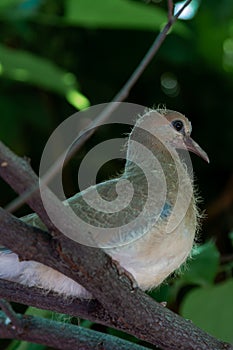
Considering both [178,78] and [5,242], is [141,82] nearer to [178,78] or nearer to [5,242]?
[178,78]

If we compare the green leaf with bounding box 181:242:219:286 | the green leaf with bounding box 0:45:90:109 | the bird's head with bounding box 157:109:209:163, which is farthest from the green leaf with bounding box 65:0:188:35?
the green leaf with bounding box 181:242:219:286

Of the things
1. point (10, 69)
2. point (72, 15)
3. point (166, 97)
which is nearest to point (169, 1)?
point (72, 15)

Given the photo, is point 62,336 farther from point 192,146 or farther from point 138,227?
point 192,146

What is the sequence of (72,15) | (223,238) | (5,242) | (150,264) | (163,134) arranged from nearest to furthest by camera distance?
(5,242), (150,264), (163,134), (72,15), (223,238)

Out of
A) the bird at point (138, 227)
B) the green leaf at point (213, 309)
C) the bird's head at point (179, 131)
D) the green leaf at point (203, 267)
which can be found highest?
the bird's head at point (179, 131)

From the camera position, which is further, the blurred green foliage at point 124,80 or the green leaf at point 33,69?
the blurred green foliage at point 124,80

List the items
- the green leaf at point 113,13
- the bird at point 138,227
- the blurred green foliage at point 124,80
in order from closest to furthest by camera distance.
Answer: the bird at point 138,227
the green leaf at point 113,13
the blurred green foliage at point 124,80

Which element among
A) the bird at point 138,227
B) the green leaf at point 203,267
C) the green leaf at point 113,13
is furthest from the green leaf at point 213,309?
the green leaf at point 113,13

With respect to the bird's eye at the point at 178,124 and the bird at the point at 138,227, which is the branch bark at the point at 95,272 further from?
the bird's eye at the point at 178,124
